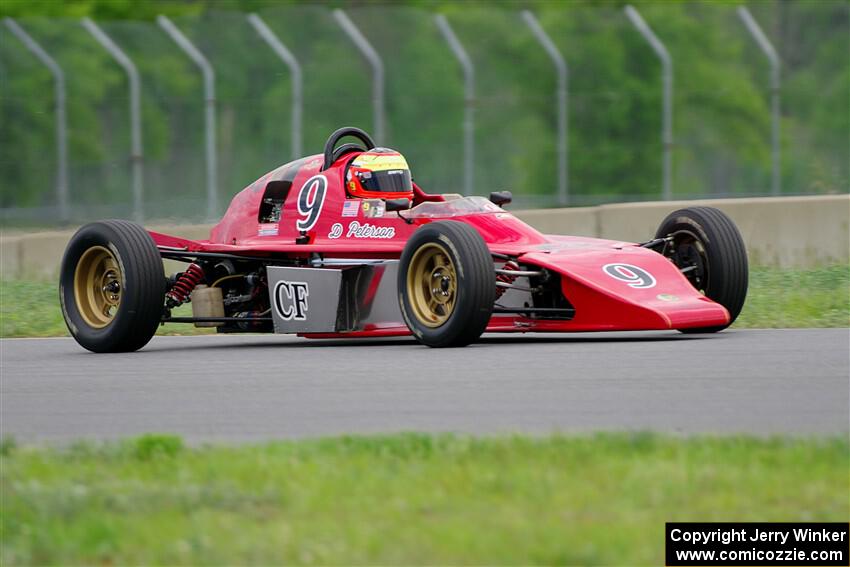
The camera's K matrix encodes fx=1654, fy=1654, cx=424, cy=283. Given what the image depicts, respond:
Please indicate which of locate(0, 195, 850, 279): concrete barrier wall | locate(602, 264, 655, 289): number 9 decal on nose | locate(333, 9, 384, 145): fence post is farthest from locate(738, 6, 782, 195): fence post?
locate(602, 264, 655, 289): number 9 decal on nose

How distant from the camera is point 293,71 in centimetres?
2064

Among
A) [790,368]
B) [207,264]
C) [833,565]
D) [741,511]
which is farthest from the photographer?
[207,264]

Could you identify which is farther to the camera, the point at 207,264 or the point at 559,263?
the point at 207,264

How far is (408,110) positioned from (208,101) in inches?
99.5

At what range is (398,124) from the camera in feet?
69.1

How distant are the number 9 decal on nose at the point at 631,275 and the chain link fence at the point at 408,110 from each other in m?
9.43

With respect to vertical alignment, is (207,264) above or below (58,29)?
below

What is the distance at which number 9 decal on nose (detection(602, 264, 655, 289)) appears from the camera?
11102mm

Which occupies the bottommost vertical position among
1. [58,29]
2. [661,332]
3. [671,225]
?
[661,332]

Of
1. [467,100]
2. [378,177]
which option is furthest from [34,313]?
[467,100]

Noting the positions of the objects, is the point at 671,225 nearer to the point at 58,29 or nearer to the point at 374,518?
the point at 374,518

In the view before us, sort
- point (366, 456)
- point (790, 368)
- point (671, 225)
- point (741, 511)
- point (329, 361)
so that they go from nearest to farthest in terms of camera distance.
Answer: point (741, 511)
point (366, 456)
point (790, 368)
point (329, 361)
point (671, 225)

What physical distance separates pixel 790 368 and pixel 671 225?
10.1 ft

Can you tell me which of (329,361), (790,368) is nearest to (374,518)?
(790,368)
